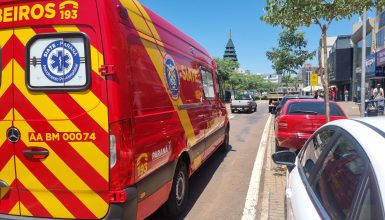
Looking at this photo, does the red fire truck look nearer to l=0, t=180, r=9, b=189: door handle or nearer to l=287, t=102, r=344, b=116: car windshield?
l=0, t=180, r=9, b=189: door handle

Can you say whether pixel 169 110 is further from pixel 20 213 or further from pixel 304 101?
pixel 304 101

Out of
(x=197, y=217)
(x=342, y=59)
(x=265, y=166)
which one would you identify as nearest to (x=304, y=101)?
(x=265, y=166)

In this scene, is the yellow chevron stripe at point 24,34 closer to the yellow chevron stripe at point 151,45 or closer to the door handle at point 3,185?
the yellow chevron stripe at point 151,45

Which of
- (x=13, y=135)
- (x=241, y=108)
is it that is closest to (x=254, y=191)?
(x=13, y=135)

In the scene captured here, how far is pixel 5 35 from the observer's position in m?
3.92

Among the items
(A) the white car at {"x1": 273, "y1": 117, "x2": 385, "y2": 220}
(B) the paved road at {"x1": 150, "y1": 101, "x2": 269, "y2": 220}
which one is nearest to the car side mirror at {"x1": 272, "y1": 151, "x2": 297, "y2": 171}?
(A) the white car at {"x1": 273, "y1": 117, "x2": 385, "y2": 220}

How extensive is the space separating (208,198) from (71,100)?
346 cm

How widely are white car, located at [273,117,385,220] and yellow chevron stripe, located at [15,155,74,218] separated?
2.09 m

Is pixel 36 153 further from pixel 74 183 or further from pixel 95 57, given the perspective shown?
pixel 95 57

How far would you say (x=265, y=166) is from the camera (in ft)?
30.3

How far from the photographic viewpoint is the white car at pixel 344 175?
1.79 m

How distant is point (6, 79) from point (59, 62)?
615 mm

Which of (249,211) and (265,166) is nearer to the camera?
(249,211)

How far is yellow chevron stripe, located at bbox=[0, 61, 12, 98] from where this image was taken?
3912 mm
